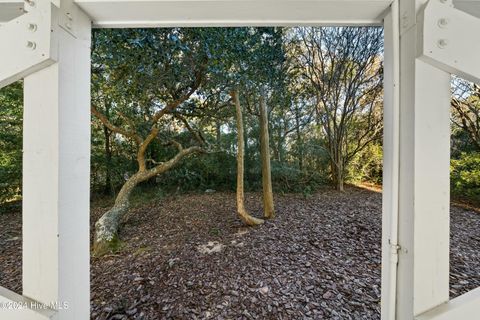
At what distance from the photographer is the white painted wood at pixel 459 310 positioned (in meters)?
0.52

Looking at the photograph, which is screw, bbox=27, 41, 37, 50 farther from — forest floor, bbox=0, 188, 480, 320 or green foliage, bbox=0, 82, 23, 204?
green foliage, bbox=0, 82, 23, 204

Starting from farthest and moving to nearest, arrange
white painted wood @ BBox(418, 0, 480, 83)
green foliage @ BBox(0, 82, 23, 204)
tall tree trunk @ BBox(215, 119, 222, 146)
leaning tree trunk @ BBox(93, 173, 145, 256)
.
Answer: tall tree trunk @ BBox(215, 119, 222, 146) < green foliage @ BBox(0, 82, 23, 204) < leaning tree trunk @ BBox(93, 173, 145, 256) < white painted wood @ BBox(418, 0, 480, 83)

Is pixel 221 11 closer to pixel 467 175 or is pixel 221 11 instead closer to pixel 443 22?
pixel 443 22

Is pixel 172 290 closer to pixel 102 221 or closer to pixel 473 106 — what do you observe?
pixel 102 221

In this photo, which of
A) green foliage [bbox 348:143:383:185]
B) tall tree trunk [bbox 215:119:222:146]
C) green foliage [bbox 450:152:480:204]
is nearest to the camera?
green foliage [bbox 450:152:480:204]

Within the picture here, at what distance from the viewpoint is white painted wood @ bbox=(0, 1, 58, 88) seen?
1.79ft

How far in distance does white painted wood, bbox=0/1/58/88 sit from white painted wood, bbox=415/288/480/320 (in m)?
1.36

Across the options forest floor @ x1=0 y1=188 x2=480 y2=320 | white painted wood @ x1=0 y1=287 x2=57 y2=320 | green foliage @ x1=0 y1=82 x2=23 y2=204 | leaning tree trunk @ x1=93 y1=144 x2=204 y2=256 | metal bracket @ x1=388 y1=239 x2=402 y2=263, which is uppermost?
green foliage @ x1=0 y1=82 x2=23 y2=204

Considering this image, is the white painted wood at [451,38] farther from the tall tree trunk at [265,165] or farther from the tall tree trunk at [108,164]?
the tall tree trunk at [108,164]

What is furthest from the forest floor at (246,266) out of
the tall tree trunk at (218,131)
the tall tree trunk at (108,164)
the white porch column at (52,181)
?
the tall tree trunk at (218,131)

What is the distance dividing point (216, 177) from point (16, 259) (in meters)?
3.07

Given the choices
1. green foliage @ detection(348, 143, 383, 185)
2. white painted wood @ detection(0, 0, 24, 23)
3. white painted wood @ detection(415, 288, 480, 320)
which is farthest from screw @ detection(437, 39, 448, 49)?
green foliage @ detection(348, 143, 383, 185)

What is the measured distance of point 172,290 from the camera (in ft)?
4.66

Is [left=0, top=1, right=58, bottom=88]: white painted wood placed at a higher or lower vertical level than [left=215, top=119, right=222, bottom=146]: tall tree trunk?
lower
